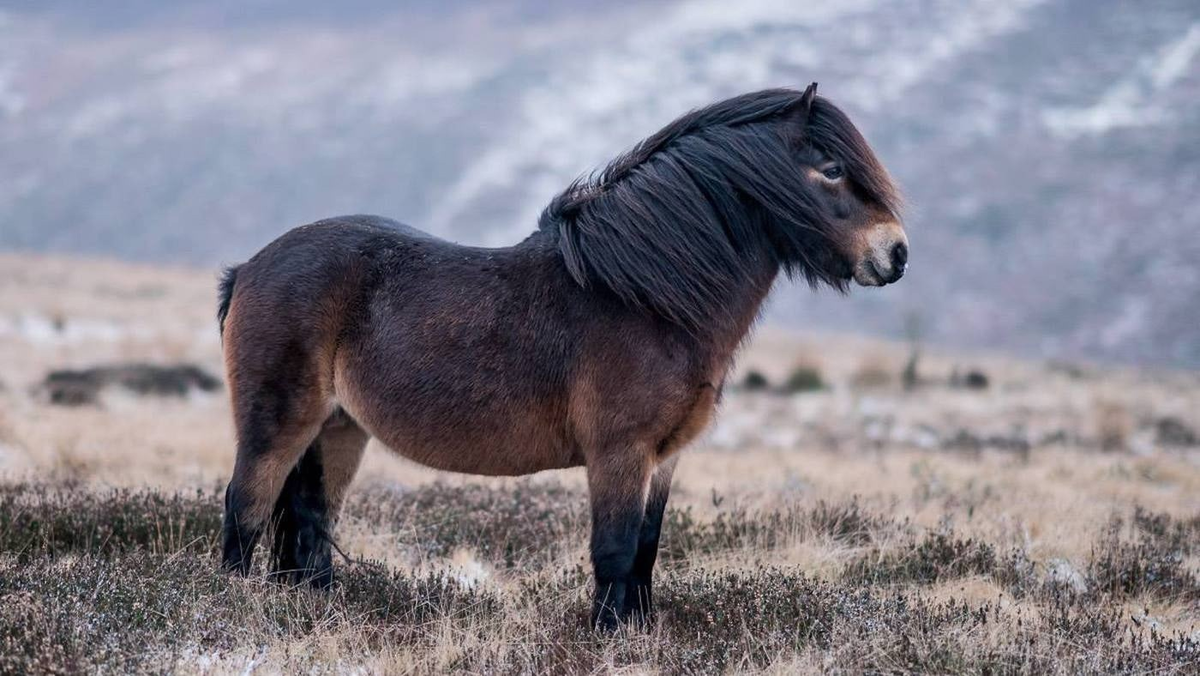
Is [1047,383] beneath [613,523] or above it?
above

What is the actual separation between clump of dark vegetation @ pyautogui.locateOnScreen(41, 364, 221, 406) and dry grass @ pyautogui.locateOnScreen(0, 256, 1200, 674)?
2.19 m

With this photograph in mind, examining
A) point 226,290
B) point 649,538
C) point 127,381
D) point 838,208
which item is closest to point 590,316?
point 649,538

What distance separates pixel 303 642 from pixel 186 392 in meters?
14.1

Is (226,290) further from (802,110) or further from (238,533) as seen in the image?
(802,110)

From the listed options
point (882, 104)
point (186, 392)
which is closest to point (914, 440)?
point (186, 392)

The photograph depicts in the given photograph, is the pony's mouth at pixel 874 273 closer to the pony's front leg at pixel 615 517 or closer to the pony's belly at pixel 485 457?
the pony's front leg at pixel 615 517

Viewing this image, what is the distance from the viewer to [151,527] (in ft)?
21.4

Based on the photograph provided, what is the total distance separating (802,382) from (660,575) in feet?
58.3

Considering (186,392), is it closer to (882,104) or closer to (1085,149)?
(1085,149)

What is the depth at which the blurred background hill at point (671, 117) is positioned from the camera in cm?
7450

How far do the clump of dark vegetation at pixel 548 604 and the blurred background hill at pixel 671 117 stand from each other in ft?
210

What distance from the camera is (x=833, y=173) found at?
5.29 metres

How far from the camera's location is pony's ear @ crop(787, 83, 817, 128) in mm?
5285

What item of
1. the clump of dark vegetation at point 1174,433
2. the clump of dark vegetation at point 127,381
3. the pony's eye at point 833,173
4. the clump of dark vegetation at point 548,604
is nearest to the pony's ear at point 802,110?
the pony's eye at point 833,173
